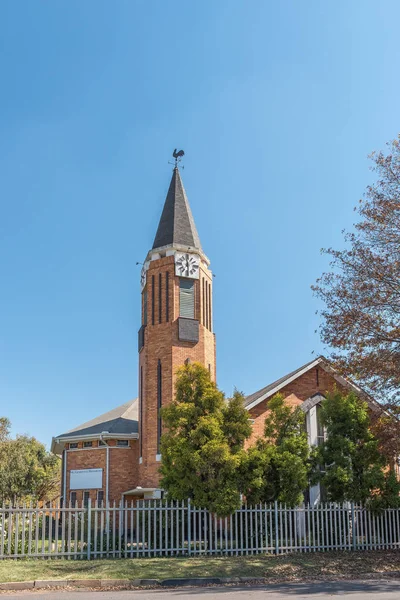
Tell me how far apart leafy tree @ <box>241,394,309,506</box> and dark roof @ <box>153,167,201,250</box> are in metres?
13.7

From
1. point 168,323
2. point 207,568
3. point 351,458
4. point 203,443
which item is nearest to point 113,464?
point 168,323

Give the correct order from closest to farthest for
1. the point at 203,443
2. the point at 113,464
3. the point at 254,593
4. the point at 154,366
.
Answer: the point at 254,593, the point at 203,443, the point at 154,366, the point at 113,464

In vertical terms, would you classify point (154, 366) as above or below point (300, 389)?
above

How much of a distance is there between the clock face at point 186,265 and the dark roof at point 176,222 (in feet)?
2.33

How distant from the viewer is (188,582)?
13914mm

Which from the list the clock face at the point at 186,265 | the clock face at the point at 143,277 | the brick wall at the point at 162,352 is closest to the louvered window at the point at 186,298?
the brick wall at the point at 162,352

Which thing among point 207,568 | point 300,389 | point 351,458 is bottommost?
point 207,568

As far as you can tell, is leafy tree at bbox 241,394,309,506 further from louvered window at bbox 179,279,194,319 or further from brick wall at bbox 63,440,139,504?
brick wall at bbox 63,440,139,504

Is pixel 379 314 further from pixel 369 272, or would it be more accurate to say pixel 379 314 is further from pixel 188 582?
pixel 188 582

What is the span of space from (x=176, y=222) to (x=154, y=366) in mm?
7856

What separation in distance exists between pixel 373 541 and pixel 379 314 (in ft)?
24.9

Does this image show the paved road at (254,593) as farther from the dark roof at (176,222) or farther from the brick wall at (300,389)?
the dark roof at (176,222)

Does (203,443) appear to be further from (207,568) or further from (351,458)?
(351,458)

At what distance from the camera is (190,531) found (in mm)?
18047
